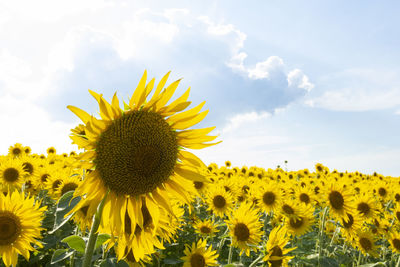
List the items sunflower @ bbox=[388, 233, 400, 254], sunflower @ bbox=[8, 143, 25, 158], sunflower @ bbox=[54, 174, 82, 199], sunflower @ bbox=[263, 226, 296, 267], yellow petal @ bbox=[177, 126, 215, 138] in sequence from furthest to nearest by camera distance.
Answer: sunflower @ bbox=[8, 143, 25, 158] < sunflower @ bbox=[388, 233, 400, 254] < sunflower @ bbox=[54, 174, 82, 199] < sunflower @ bbox=[263, 226, 296, 267] < yellow petal @ bbox=[177, 126, 215, 138]

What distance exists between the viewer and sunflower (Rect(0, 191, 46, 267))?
12.4 feet

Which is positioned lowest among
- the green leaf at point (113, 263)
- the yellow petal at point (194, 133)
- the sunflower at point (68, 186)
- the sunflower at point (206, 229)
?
the sunflower at point (206, 229)

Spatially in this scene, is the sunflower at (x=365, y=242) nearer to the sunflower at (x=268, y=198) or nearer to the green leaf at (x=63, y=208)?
the sunflower at (x=268, y=198)

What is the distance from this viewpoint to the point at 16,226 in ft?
12.6

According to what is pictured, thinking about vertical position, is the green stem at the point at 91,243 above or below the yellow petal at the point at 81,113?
below

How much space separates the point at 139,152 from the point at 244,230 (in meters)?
3.66

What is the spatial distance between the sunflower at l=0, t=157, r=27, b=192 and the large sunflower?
24.3 feet

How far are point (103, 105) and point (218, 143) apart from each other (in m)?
0.88

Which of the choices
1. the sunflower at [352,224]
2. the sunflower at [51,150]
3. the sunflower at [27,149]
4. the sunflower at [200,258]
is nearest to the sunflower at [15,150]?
the sunflower at [27,149]

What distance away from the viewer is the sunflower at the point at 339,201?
21.2ft

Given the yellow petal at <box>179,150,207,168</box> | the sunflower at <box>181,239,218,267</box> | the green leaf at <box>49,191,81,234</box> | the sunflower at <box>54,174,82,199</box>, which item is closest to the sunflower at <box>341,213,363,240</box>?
the sunflower at <box>181,239,218,267</box>

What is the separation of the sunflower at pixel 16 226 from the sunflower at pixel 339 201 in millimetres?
5650

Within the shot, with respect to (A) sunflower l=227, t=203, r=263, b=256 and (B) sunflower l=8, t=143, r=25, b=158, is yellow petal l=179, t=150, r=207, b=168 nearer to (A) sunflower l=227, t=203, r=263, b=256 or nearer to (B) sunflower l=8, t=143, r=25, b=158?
(A) sunflower l=227, t=203, r=263, b=256

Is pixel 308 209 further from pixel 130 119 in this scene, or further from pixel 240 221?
pixel 130 119
